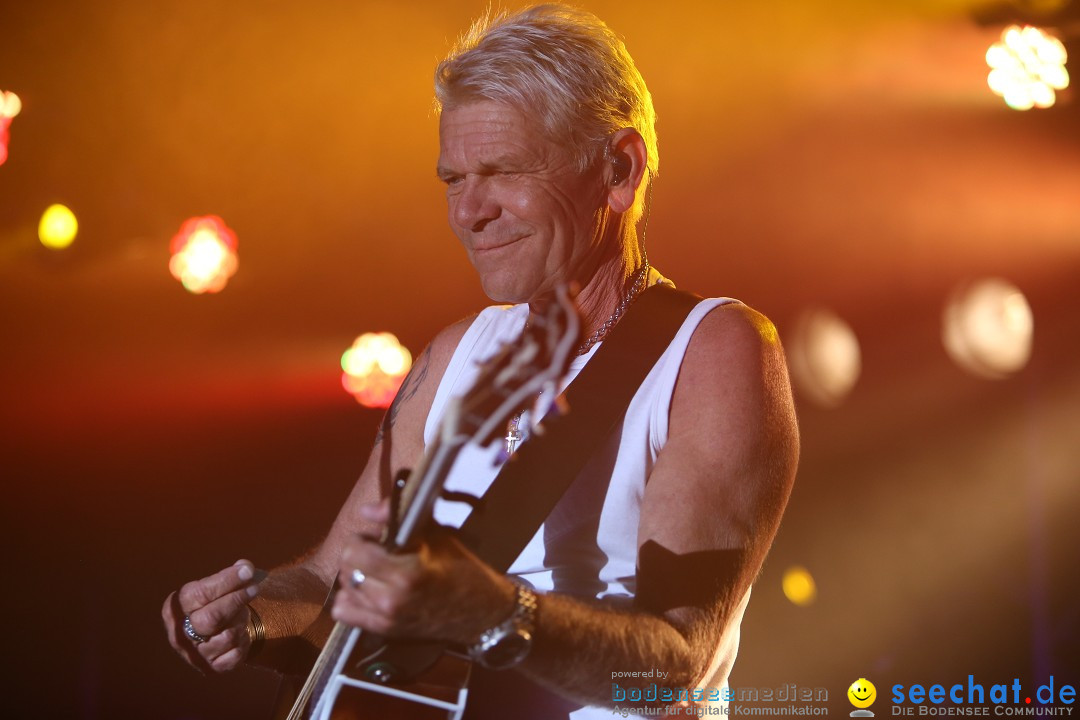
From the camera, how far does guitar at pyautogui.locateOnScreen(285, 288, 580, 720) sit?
138cm

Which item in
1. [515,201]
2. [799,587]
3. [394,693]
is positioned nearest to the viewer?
[394,693]

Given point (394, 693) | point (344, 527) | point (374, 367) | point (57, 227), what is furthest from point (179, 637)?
point (57, 227)

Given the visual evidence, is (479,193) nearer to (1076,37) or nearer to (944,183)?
(944,183)

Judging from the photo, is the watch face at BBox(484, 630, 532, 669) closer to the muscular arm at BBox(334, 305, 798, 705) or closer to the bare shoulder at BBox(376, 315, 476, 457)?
the muscular arm at BBox(334, 305, 798, 705)

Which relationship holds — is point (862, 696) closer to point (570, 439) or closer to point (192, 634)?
point (570, 439)

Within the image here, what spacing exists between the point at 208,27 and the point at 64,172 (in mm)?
1179

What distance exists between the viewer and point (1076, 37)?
206 inches

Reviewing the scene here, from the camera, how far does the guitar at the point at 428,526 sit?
1.38m

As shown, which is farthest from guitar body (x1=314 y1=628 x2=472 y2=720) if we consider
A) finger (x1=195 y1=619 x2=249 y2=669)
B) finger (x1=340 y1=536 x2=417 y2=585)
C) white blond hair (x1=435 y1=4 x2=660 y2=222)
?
white blond hair (x1=435 y1=4 x2=660 y2=222)

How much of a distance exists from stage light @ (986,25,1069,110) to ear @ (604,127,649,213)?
3532mm

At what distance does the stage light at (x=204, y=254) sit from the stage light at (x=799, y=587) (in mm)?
3738

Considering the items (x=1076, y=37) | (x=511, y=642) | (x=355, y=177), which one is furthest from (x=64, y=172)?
(x=1076, y=37)

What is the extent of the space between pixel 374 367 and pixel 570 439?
11.1ft

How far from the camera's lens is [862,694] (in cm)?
448
